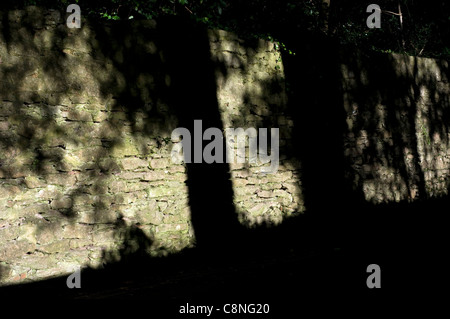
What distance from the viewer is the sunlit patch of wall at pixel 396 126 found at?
5500 mm

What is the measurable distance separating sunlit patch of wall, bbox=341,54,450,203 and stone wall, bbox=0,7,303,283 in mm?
2395

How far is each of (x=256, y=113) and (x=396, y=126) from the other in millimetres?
3172

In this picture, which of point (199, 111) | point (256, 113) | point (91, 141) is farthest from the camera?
point (256, 113)

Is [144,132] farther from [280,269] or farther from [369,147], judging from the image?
[369,147]

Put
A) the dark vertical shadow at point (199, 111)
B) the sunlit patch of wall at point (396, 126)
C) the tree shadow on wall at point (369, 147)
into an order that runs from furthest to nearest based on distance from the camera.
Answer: the sunlit patch of wall at point (396, 126)
the tree shadow on wall at point (369, 147)
the dark vertical shadow at point (199, 111)

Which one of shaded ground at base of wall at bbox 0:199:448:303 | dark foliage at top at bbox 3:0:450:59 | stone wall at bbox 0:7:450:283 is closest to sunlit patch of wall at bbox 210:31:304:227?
stone wall at bbox 0:7:450:283

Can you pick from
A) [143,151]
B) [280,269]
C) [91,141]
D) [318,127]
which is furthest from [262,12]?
[280,269]

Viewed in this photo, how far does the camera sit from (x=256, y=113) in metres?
4.51

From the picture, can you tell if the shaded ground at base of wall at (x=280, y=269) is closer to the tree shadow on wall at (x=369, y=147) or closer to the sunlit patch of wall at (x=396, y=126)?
the tree shadow on wall at (x=369, y=147)

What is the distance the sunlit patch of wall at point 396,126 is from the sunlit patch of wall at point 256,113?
1.29 metres

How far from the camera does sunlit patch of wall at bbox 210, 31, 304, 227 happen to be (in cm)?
428

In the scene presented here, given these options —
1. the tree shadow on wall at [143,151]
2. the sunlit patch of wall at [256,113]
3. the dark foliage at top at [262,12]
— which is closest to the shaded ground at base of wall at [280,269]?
the tree shadow on wall at [143,151]

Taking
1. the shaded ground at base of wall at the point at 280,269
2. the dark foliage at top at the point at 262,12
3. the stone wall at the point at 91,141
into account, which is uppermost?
the dark foliage at top at the point at 262,12
